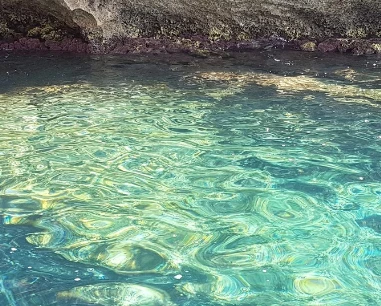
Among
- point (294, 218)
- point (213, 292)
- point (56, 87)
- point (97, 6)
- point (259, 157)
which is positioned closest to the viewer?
point (213, 292)

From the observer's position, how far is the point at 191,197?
3949mm

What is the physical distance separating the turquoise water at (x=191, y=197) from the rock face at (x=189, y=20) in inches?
204

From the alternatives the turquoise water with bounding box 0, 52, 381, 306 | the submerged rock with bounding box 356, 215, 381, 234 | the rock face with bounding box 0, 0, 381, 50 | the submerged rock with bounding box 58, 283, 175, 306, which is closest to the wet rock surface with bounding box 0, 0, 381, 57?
the rock face with bounding box 0, 0, 381, 50

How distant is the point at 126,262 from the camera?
3.03 m

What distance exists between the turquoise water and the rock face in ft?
17.0

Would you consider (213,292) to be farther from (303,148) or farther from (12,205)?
(303,148)

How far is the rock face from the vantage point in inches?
472

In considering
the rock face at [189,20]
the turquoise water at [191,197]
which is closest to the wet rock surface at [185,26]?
the rock face at [189,20]

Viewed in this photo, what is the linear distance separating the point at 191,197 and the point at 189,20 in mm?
9815

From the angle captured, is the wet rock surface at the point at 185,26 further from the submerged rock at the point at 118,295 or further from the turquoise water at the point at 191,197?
the submerged rock at the point at 118,295

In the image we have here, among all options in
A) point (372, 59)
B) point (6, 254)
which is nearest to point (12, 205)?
point (6, 254)

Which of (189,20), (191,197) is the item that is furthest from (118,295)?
(189,20)

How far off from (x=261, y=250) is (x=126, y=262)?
→ 932 mm

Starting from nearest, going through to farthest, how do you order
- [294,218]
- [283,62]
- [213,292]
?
[213,292] → [294,218] → [283,62]
